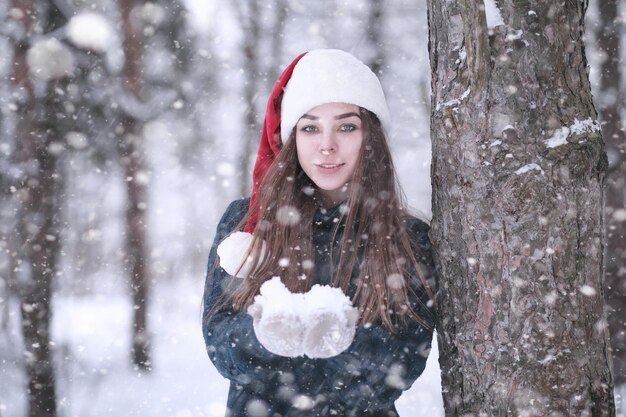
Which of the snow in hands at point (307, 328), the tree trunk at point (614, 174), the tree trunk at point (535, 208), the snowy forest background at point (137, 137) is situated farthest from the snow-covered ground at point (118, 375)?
the tree trunk at point (535, 208)

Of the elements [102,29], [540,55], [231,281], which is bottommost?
[231,281]

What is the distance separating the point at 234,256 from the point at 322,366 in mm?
579

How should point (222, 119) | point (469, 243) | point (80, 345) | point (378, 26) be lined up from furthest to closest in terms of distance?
point (222, 119), point (80, 345), point (378, 26), point (469, 243)

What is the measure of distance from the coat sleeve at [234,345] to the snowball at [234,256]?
46mm

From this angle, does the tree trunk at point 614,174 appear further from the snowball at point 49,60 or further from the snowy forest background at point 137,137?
the snowball at point 49,60

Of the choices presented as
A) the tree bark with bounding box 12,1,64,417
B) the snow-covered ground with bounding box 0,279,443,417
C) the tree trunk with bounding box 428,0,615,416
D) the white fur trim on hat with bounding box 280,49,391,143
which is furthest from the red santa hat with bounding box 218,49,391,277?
the snow-covered ground with bounding box 0,279,443,417

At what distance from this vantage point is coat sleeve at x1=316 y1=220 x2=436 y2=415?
1.97 meters

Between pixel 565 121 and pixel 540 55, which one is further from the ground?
pixel 540 55

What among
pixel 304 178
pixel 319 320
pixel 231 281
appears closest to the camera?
pixel 319 320

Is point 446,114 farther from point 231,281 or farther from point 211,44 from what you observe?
point 211,44

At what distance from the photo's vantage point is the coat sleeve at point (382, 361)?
1967 millimetres

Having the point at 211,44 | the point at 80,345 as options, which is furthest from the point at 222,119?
the point at 80,345

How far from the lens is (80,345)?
7074 mm

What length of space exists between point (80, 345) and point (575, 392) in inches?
265
